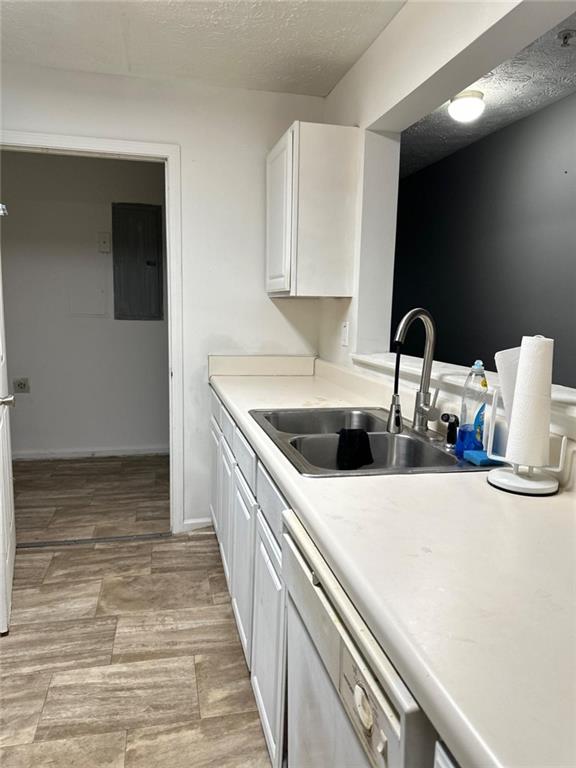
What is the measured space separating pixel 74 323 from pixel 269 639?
3.34m

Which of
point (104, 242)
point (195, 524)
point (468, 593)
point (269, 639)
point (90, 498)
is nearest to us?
point (468, 593)

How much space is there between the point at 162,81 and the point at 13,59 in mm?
661

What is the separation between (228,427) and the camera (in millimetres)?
2145

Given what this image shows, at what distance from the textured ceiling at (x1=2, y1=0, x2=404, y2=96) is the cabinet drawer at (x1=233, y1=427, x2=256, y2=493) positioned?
61.5 inches

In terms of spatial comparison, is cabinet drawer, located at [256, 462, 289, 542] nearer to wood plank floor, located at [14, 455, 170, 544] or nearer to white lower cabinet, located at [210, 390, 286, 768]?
white lower cabinet, located at [210, 390, 286, 768]

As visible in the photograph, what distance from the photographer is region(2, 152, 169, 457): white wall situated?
153 inches

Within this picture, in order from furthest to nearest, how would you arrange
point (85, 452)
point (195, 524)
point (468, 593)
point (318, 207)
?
point (85, 452), point (195, 524), point (318, 207), point (468, 593)

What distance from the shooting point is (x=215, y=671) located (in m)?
1.81

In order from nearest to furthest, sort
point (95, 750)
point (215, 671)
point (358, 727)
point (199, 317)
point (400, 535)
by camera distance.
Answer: point (358, 727) → point (400, 535) → point (95, 750) → point (215, 671) → point (199, 317)

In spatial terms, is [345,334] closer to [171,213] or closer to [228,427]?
[228,427]

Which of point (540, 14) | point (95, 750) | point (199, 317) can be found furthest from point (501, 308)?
point (95, 750)

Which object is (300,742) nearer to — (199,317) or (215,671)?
(215,671)

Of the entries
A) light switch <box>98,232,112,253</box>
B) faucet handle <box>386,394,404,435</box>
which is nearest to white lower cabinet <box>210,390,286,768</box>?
faucet handle <box>386,394,404,435</box>


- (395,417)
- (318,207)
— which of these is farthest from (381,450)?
(318,207)
